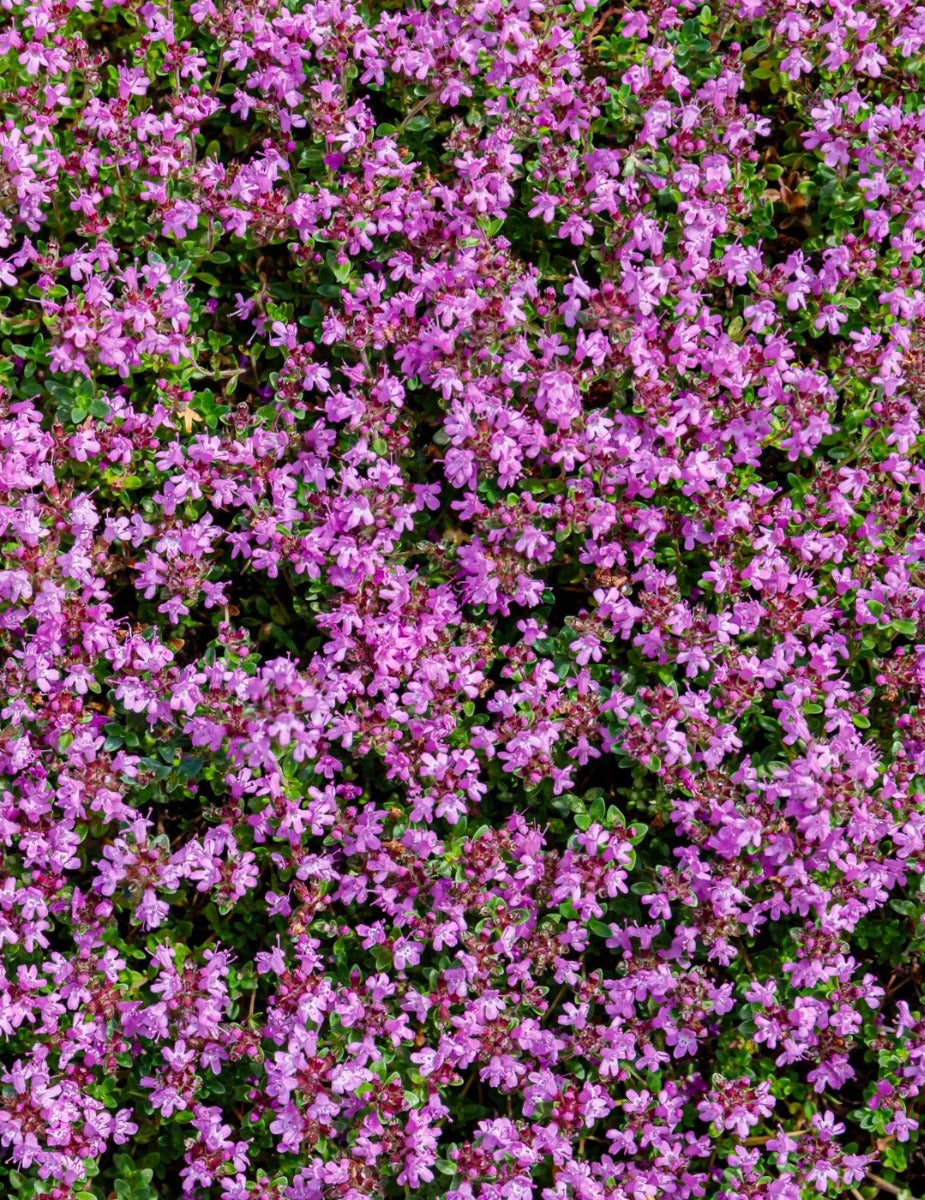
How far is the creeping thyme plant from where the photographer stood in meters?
3.44

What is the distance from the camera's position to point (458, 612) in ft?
12.2

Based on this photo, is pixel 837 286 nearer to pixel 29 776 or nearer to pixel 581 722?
pixel 581 722

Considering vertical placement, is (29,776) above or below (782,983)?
above

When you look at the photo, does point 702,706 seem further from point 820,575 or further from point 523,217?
point 523,217

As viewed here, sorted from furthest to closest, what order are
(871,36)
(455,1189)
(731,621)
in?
(871,36) → (731,621) → (455,1189)

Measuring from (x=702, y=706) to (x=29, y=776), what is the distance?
1.89 m

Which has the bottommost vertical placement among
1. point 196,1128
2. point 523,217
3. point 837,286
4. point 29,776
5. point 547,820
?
point 196,1128

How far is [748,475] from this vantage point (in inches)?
147

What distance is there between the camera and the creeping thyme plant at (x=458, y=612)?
3.44 metres

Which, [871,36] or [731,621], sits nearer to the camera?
[731,621]

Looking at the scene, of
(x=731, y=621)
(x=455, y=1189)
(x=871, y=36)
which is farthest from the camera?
(x=871, y=36)

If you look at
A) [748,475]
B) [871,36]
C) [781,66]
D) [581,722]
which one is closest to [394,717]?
[581,722]

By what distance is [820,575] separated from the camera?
3.78m

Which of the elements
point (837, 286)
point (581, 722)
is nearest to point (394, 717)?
point (581, 722)
